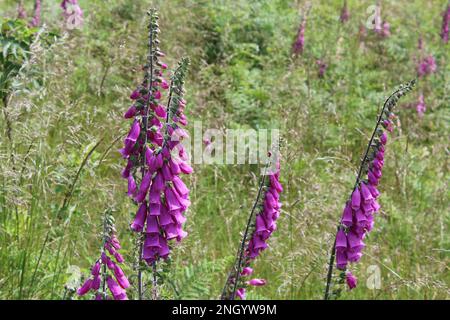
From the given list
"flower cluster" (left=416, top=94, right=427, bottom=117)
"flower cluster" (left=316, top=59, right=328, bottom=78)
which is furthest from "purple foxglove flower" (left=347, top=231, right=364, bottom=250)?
"flower cluster" (left=316, top=59, right=328, bottom=78)

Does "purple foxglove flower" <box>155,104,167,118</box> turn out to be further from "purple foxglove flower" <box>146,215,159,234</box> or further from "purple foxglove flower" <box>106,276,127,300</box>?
"purple foxglove flower" <box>106,276,127,300</box>

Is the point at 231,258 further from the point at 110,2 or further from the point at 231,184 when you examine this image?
the point at 110,2

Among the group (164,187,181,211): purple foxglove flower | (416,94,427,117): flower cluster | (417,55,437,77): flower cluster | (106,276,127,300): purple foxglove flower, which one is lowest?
(106,276,127,300): purple foxglove flower

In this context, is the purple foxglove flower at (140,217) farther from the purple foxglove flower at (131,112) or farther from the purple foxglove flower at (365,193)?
the purple foxglove flower at (365,193)

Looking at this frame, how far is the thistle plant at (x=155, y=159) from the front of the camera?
83.8 inches

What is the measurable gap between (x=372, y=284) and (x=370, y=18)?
6084 millimetres

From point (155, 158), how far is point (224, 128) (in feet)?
8.66

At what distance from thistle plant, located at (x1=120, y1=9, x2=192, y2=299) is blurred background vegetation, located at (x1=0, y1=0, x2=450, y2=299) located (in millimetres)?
142

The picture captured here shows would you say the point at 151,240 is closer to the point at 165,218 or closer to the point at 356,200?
the point at 165,218

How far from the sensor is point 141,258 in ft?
7.45

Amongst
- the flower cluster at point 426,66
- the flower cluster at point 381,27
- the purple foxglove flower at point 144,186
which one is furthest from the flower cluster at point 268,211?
the flower cluster at point 381,27

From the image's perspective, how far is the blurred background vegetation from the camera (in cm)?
309

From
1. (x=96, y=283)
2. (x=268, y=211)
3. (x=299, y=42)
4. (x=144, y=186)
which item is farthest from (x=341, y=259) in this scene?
(x=299, y=42)

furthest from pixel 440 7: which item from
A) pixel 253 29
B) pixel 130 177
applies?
pixel 130 177
